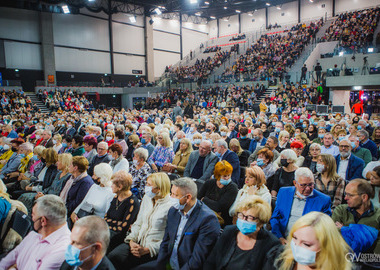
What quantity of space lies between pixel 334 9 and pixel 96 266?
33.3 meters

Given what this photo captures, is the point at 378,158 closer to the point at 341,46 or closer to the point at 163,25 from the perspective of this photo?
the point at 341,46

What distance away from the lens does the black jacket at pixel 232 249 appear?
211 cm

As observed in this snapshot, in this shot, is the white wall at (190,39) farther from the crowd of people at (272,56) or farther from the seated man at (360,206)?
the seated man at (360,206)

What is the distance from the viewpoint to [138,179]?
410cm

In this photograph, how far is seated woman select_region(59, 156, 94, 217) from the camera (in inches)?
145

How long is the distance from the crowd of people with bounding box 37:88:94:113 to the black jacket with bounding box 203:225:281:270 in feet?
61.2

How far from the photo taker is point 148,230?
292 centimetres

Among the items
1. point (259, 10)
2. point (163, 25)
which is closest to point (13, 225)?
point (163, 25)

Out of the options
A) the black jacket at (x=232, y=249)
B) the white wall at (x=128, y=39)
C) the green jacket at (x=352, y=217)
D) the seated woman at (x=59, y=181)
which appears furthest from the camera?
the white wall at (x=128, y=39)

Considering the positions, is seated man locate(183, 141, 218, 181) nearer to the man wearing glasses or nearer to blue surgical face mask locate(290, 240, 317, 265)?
the man wearing glasses

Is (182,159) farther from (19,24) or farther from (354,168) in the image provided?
(19,24)

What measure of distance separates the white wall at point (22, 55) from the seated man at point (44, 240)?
77.3 ft

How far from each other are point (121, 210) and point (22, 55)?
2368cm

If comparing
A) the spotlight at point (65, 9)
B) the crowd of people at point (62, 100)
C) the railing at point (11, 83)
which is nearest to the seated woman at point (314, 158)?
the crowd of people at point (62, 100)
